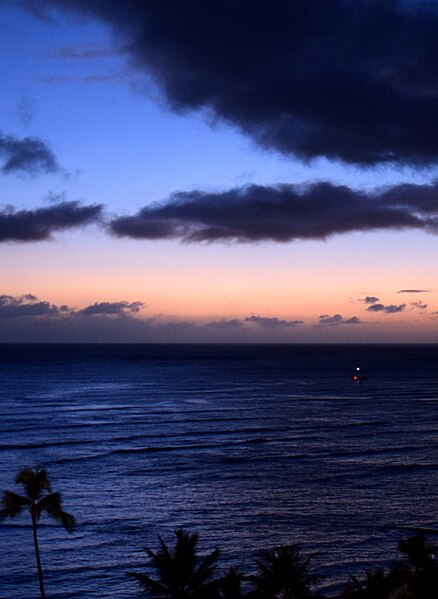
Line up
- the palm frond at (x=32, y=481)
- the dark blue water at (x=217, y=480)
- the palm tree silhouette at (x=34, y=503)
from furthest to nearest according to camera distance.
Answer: the dark blue water at (x=217, y=480) < the palm frond at (x=32, y=481) < the palm tree silhouette at (x=34, y=503)

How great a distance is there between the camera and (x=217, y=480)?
71.1 metres

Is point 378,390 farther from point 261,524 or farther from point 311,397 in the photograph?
point 261,524

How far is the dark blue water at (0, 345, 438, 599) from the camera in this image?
48.9 metres

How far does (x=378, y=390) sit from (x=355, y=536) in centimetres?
12580

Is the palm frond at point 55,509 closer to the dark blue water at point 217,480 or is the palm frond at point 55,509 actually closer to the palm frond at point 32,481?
the palm frond at point 32,481

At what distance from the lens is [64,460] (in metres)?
79.5

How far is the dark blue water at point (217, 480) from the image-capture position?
48906 mm

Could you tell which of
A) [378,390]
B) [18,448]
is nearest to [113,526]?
[18,448]

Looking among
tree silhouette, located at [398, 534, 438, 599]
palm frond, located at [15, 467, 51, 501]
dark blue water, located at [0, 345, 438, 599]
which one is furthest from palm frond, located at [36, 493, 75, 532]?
dark blue water, located at [0, 345, 438, 599]

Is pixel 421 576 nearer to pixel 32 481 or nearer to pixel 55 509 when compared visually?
pixel 55 509

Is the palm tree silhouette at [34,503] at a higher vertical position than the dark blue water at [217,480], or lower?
higher

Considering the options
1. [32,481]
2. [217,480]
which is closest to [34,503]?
[32,481]

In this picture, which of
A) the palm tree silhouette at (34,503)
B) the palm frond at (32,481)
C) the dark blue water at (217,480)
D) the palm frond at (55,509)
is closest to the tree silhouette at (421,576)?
the palm frond at (55,509)

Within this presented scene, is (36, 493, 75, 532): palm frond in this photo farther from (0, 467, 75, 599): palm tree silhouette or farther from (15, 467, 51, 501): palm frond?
(15, 467, 51, 501): palm frond
